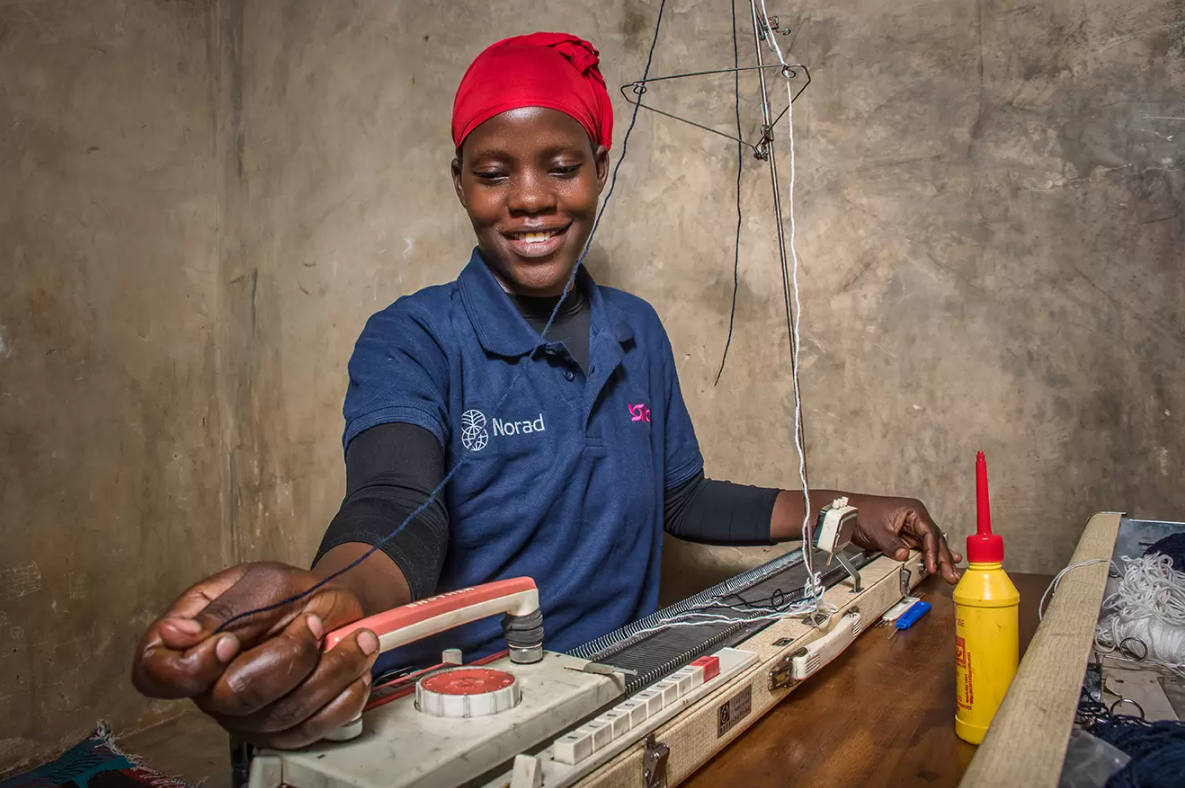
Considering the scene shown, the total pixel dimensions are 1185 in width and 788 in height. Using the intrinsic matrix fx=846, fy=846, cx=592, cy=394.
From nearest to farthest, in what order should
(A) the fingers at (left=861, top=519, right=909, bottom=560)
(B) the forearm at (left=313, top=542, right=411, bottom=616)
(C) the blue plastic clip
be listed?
(B) the forearm at (left=313, top=542, right=411, bottom=616) → (C) the blue plastic clip → (A) the fingers at (left=861, top=519, right=909, bottom=560)

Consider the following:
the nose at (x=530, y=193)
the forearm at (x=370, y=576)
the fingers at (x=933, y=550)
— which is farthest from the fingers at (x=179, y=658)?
the fingers at (x=933, y=550)

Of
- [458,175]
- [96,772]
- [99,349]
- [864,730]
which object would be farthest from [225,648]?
[99,349]

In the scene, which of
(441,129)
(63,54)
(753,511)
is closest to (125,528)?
(63,54)

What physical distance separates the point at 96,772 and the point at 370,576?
1.55 metres

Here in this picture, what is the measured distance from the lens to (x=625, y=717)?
661 millimetres

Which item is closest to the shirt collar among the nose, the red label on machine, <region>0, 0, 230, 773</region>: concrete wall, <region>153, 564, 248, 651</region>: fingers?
the nose

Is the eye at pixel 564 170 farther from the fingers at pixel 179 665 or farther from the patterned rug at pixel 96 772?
the patterned rug at pixel 96 772

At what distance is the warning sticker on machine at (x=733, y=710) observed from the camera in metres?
0.78

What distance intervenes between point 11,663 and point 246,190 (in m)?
1.45

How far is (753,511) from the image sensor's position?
4.74ft

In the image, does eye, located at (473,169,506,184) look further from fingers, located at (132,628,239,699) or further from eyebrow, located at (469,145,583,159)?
fingers, located at (132,628,239,699)

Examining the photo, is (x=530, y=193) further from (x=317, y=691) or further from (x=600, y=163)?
(x=317, y=691)

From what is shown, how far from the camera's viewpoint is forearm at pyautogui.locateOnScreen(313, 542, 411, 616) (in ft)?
2.48

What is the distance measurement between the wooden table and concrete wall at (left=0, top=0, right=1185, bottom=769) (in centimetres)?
69
